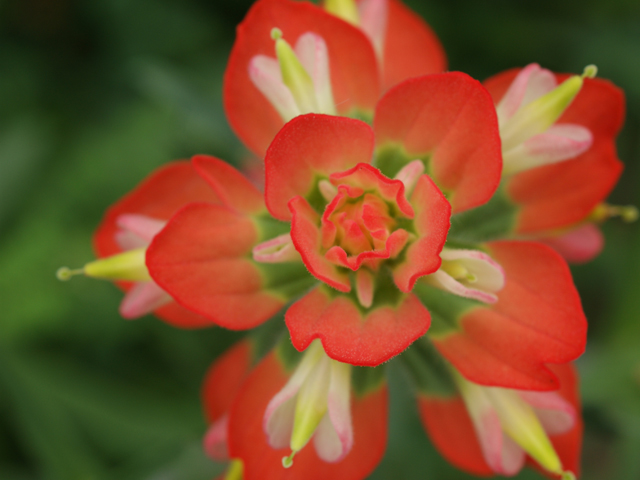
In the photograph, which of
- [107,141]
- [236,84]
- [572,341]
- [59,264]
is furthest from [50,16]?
[572,341]

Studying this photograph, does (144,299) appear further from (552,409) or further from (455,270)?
(552,409)

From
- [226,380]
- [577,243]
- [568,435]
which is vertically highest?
[226,380]

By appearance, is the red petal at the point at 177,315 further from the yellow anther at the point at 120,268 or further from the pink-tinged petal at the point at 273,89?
the pink-tinged petal at the point at 273,89

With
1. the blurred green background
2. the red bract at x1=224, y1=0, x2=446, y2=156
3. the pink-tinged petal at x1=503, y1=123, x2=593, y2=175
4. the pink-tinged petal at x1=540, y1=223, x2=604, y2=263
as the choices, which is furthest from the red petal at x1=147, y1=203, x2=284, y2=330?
the blurred green background

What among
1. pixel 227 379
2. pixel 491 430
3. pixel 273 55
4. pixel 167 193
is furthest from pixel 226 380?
pixel 273 55

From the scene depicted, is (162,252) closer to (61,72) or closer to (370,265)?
(370,265)

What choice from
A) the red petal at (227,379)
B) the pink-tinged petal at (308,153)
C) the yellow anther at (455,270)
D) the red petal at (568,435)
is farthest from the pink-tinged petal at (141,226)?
the red petal at (568,435)

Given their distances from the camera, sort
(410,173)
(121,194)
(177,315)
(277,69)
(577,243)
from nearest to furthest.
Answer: (410,173), (277,69), (177,315), (577,243), (121,194)
